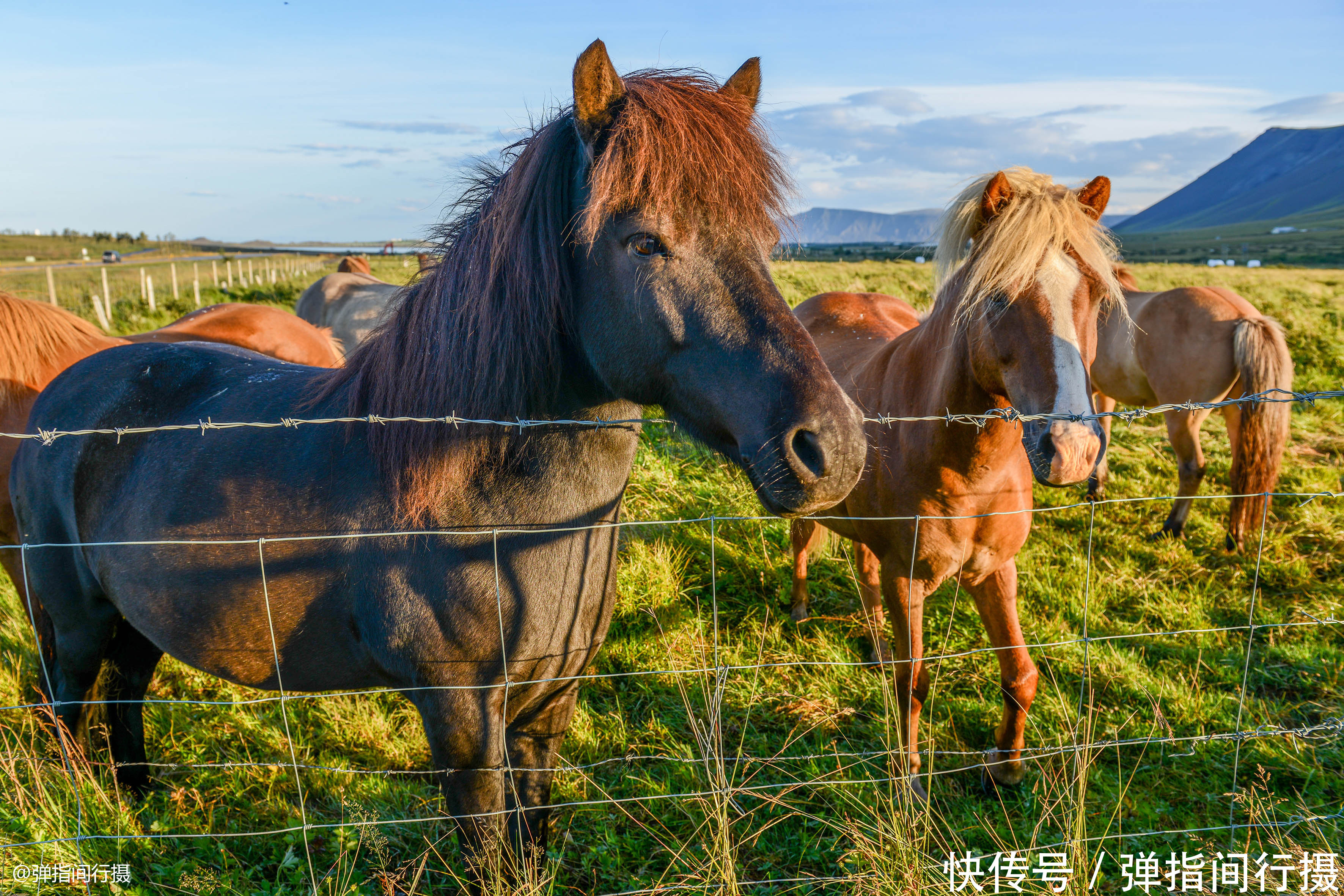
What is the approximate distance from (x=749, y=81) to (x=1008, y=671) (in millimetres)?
2503

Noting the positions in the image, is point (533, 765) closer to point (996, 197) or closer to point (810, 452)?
point (810, 452)

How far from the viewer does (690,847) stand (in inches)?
102

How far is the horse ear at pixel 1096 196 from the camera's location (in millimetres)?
2561

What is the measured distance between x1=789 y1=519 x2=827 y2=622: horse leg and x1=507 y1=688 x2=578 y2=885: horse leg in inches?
92.5

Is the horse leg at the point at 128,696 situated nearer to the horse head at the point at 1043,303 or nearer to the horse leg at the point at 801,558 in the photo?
the horse leg at the point at 801,558

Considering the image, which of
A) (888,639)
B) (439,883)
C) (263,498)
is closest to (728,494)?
(888,639)

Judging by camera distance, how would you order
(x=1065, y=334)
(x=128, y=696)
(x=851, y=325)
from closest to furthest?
(x=1065, y=334) → (x=128, y=696) → (x=851, y=325)

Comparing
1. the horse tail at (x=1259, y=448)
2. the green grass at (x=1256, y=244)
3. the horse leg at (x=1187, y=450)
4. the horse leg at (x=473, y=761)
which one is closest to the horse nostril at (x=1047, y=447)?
the horse leg at (x=473, y=761)

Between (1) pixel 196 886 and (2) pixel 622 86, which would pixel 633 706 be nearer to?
(1) pixel 196 886

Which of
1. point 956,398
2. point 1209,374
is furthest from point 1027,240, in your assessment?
point 1209,374

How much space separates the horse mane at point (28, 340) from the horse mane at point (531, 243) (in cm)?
295

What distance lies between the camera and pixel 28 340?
3.71 meters

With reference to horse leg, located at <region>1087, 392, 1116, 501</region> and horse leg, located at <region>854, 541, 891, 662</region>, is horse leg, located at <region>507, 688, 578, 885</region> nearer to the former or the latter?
horse leg, located at <region>1087, 392, 1116, 501</region>

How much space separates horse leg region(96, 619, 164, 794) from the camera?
2.84 m
